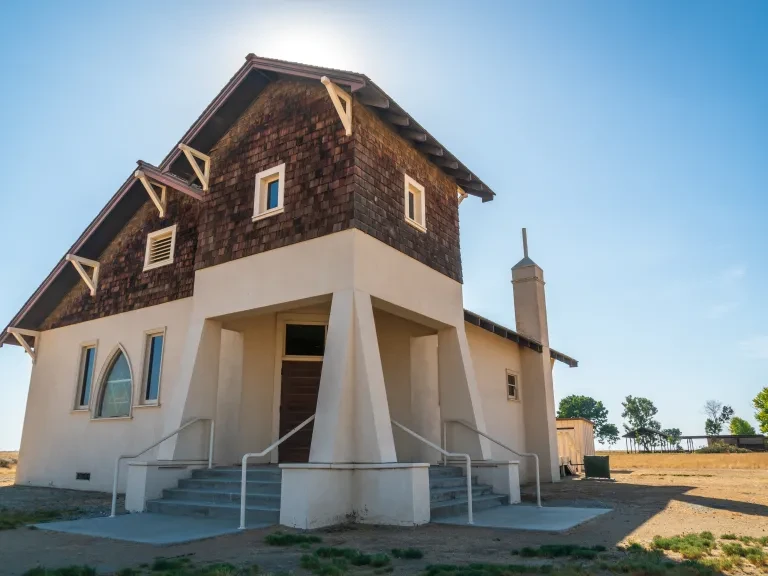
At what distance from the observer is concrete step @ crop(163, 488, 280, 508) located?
816 centimetres

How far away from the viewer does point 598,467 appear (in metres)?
17.5

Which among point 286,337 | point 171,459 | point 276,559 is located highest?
point 286,337

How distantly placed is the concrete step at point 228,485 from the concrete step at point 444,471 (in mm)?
2749

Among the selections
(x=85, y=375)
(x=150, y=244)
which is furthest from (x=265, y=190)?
(x=85, y=375)

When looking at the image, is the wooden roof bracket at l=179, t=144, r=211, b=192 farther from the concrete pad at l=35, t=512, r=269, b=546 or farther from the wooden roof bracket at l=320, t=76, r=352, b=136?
the concrete pad at l=35, t=512, r=269, b=546

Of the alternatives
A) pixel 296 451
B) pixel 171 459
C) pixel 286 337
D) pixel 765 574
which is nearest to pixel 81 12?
pixel 286 337

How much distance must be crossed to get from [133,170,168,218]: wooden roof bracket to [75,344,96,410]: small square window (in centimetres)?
371

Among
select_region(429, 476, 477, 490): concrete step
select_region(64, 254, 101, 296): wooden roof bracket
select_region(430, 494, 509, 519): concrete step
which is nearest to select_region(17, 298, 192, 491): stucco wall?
select_region(64, 254, 101, 296): wooden roof bracket

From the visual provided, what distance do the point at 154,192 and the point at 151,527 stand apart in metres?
8.17

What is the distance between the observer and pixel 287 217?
10.0 m

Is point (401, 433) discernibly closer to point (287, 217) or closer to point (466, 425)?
point (466, 425)

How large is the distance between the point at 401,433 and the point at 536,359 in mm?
5996

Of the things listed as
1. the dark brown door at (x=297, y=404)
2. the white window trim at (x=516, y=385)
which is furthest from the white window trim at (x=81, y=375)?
the white window trim at (x=516, y=385)

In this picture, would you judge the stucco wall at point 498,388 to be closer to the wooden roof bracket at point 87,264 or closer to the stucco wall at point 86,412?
the stucco wall at point 86,412
